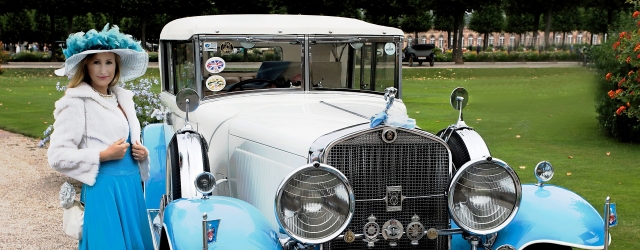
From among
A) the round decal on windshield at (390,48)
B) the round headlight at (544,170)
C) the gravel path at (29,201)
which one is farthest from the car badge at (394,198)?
the gravel path at (29,201)

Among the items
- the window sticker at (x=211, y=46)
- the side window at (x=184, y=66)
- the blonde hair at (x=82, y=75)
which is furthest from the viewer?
the side window at (x=184, y=66)

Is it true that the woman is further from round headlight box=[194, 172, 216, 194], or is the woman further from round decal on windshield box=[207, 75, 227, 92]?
round decal on windshield box=[207, 75, 227, 92]

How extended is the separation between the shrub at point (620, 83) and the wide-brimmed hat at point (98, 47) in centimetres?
866

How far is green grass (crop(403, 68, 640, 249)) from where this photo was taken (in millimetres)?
8539

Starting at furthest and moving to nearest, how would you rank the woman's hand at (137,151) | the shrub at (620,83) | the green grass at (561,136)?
the shrub at (620,83)
the green grass at (561,136)
the woman's hand at (137,151)

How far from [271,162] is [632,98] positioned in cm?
882

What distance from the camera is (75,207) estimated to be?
13.9 ft

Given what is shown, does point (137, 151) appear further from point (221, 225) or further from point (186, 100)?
point (221, 225)

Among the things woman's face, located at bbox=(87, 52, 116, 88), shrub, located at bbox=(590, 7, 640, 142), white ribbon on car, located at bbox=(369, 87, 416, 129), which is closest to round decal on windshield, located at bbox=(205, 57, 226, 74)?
woman's face, located at bbox=(87, 52, 116, 88)

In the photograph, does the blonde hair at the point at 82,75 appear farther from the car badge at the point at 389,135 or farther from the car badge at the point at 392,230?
the car badge at the point at 392,230

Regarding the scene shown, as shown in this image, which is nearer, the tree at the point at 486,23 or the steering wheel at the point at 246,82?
the steering wheel at the point at 246,82

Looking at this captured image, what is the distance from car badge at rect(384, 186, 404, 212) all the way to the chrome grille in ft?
0.08

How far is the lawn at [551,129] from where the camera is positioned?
344 inches

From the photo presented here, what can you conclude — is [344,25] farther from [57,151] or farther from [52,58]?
[52,58]
